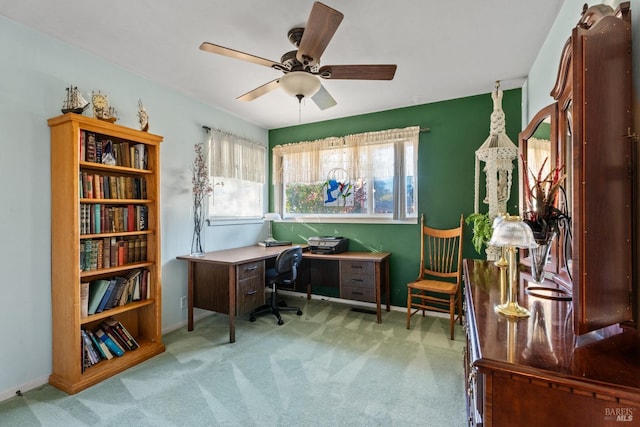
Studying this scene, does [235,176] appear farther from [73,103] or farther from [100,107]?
[73,103]

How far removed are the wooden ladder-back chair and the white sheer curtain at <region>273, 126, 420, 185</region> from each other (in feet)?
3.14

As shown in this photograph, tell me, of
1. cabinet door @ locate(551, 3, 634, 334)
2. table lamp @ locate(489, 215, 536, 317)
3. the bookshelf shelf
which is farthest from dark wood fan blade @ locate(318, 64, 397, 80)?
the bookshelf shelf

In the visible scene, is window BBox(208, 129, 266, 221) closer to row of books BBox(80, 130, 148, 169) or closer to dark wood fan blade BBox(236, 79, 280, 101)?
row of books BBox(80, 130, 148, 169)

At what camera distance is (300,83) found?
2025mm

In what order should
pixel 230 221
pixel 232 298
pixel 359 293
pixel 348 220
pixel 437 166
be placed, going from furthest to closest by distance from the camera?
1. pixel 348 220
2. pixel 230 221
3. pixel 437 166
4. pixel 359 293
5. pixel 232 298

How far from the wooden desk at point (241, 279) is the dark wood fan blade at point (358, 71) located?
6.08 ft

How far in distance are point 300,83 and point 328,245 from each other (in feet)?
7.02

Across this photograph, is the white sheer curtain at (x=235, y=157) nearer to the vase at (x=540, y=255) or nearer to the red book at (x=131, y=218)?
the red book at (x=131, y=218)

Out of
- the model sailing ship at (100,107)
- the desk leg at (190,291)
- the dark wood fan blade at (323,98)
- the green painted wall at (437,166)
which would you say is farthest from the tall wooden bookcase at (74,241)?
the green painted wall at (437,166)

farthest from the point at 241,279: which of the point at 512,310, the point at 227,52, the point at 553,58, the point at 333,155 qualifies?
the point at 553,58

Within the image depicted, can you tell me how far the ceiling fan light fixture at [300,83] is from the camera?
1983 mm

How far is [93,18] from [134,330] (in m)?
2.52

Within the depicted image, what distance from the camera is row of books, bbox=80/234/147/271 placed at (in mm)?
2205

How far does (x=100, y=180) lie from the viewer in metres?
2.29
